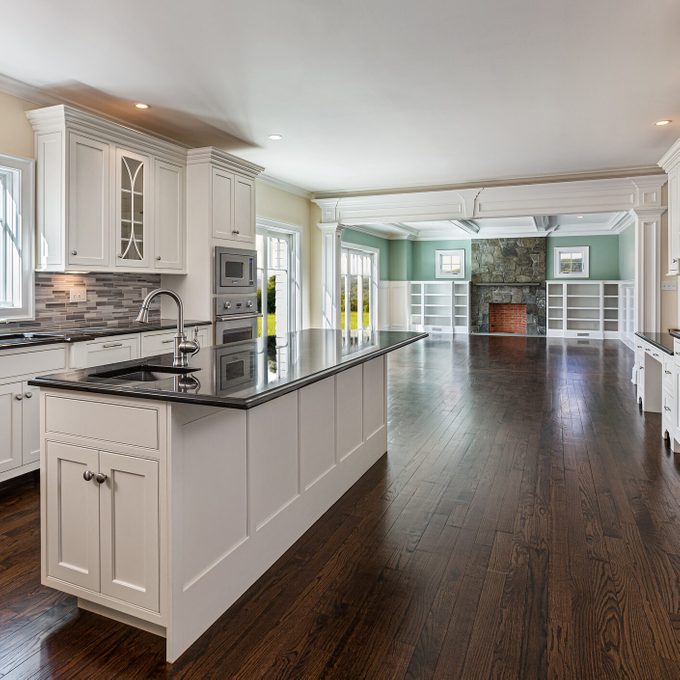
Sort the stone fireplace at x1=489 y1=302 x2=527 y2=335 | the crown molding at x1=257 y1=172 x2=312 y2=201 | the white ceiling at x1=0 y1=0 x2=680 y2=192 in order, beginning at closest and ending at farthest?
the white ceiling at x1=0 y1=0 x2=680 y2=192 → the crown molding at x1=257 y1=172 x2=312 y2=201 → the stone fireplace at x1=489 y1=302 x2=527 y2=335

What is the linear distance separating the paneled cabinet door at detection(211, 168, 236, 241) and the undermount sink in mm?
3184

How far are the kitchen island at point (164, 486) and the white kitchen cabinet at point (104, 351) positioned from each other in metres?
1.64

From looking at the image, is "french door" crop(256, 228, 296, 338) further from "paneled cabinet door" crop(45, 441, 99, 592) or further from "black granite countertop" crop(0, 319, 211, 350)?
"paneled cabinet door" crop(45, 441, 99, 592)

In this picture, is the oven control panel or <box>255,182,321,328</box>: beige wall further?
<box>255,182,321,328</box>: beige wall

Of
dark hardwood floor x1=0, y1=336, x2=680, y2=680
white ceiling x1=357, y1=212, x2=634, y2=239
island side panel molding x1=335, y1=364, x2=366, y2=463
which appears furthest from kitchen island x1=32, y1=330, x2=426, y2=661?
white ceiling x1=357, y1=212, x2=634, y2=239

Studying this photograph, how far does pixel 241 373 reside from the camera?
7.13 feet

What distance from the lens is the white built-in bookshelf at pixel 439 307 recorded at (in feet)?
49.7

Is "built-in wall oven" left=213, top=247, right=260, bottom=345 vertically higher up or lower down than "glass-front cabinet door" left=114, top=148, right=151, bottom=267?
lower down

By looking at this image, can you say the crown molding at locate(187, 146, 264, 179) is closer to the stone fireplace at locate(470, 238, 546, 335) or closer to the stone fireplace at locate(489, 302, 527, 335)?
the stone fireplace at locate(470, 238, 546, 335)

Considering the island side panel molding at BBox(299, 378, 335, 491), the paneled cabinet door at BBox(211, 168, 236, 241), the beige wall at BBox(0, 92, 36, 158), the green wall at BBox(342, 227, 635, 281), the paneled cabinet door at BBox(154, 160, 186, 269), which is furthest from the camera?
the green wall at BBox(342, 227, 635, 281)

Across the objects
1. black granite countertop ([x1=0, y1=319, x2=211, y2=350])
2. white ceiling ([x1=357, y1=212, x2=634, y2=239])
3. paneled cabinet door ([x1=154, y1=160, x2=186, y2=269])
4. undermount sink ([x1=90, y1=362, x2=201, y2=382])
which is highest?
white ceiling ([x1=357, y1=212, x2=634, y2=239])

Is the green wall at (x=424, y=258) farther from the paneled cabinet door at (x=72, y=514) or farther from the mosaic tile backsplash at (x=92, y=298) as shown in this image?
the paneled cabinet door at (x=72, y=514)

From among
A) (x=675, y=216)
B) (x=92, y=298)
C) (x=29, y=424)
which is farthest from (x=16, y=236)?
(x=675, y=216)

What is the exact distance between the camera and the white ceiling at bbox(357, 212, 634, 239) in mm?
11906
